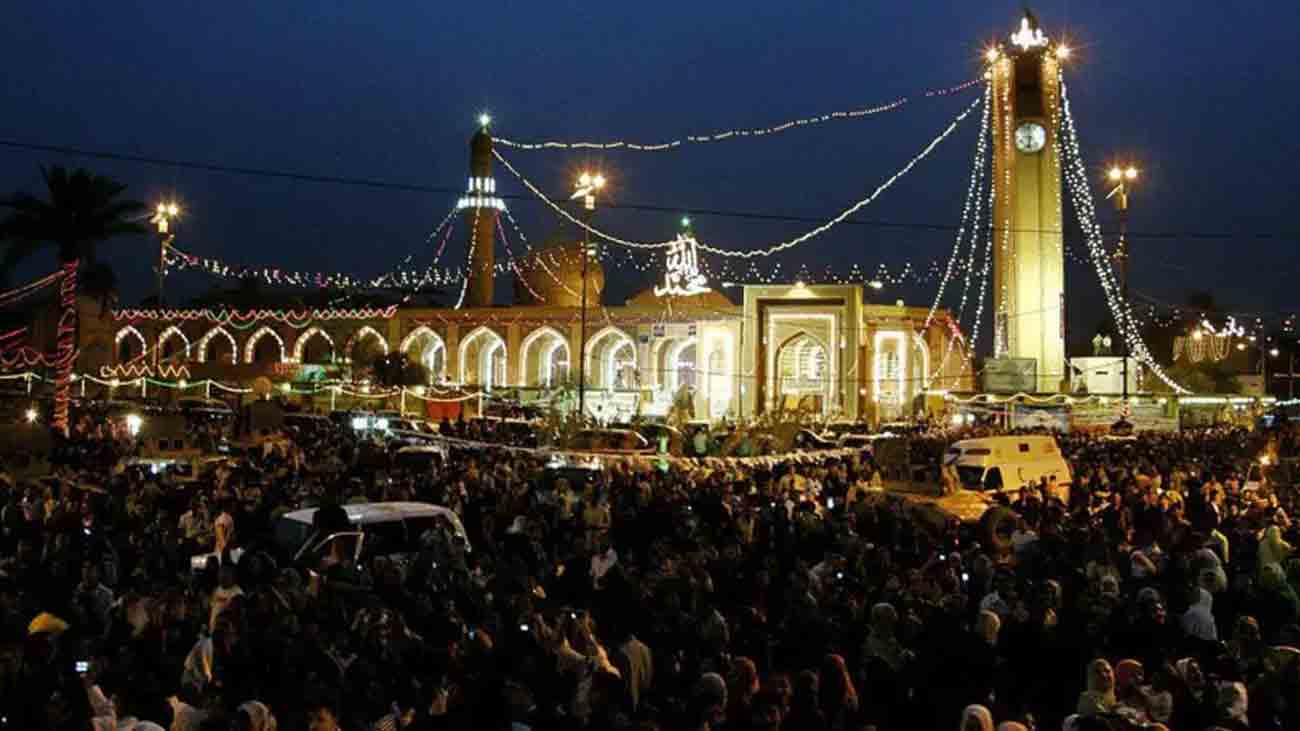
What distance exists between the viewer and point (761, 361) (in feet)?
156

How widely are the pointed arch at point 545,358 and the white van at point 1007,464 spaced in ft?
105

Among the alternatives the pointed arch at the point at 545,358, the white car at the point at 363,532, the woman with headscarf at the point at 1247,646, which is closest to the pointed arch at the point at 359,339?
the pointed arch at the point at 545,358

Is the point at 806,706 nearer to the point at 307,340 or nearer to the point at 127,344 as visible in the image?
the point at 307,340

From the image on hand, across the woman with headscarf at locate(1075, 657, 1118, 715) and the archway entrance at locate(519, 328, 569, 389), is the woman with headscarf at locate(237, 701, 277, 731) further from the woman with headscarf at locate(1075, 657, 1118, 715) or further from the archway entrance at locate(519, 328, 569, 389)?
the archway entrance at locate(519, 328, 569, 389)

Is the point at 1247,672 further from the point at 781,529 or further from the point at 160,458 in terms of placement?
the point at 160,458

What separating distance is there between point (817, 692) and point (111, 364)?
51.4 m

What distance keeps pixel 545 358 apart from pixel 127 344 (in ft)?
64.0

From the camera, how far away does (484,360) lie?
53875 millimetres

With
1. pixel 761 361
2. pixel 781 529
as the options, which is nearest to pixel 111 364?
pixel 761 361

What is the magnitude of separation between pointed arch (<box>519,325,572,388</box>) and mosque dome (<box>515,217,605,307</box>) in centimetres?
274

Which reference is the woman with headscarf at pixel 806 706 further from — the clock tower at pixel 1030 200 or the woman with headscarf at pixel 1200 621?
the clock tower at pixel 1030 200

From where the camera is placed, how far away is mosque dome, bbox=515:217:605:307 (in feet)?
181

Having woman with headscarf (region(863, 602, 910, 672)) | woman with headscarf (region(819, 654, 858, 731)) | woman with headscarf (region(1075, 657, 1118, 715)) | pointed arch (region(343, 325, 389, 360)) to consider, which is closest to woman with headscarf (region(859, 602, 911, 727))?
woman with headscarf (region(863, 602, 910, 672))

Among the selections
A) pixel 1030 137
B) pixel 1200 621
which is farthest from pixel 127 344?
pixel 1200 621
